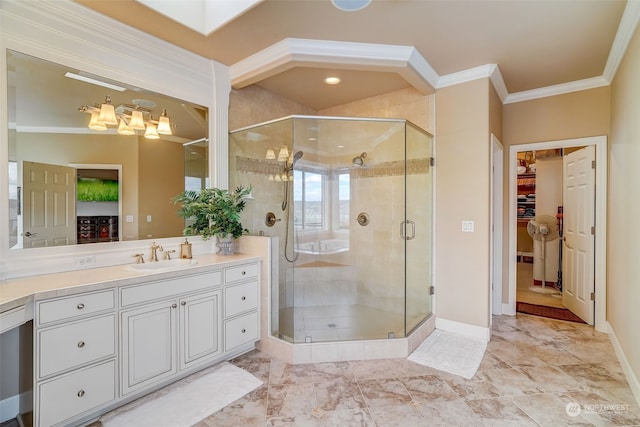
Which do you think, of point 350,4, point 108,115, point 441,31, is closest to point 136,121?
point 108,115

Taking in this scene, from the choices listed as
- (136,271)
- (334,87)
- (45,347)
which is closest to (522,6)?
(334,87)

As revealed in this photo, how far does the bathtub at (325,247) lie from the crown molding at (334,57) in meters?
1.84

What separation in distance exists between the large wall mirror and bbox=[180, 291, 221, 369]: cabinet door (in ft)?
2.40

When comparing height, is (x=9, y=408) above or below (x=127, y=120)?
below

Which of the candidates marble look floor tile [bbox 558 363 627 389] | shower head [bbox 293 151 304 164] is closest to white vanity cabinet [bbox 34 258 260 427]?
shower head [bbox 293 151 304 164]

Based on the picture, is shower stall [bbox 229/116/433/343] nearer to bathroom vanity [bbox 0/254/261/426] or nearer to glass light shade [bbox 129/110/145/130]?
bathroom vanity [bbox 0/254/261/426]

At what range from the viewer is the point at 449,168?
3.23 m

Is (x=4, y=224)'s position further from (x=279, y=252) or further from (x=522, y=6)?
(x=522, y=6)

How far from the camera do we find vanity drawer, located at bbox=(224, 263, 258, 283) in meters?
2.49

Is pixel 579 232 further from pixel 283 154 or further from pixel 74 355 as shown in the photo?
pixel 74 355

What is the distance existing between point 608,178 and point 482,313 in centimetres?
195

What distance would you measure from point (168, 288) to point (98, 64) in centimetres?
174

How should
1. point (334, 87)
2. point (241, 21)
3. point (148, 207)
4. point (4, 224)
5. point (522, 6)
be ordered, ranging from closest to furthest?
point (4, 224), point (522, 6), point (241, 21), point (148, 207), point (334, 87)

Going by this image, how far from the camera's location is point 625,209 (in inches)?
97.0
